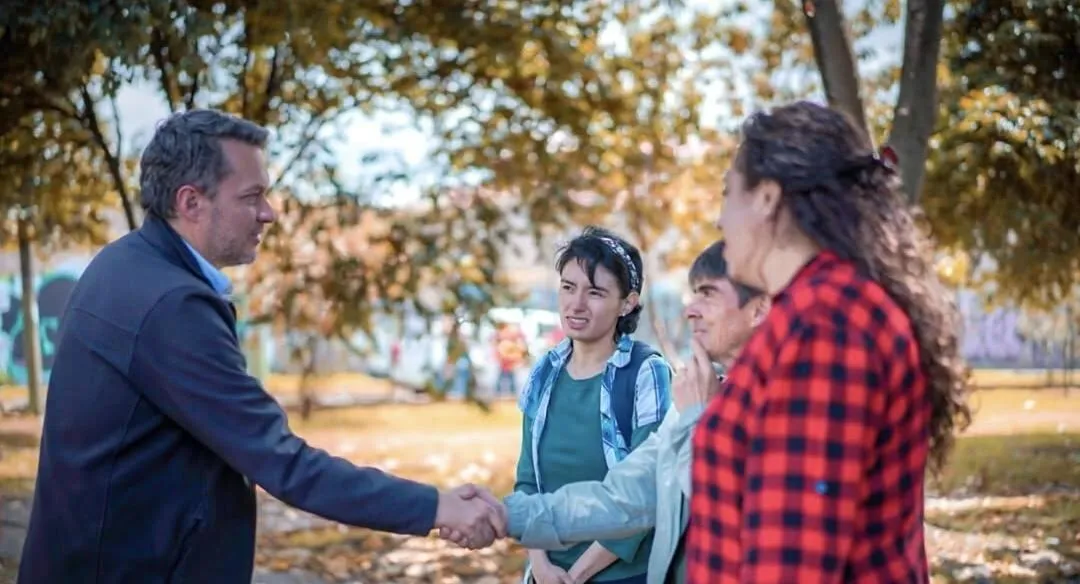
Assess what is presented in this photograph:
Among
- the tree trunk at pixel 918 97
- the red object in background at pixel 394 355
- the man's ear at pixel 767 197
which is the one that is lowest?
the red object in background at pixel 394 355

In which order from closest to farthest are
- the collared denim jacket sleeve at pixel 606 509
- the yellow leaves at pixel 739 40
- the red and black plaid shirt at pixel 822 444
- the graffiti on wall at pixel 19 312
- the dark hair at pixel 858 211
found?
the red and black plaid shirt at pixel 822 444 → the dark hair at pixel 858 211 → the collared denim jacket sleeve at pixel 606 509 → the yellow leaves at pixel 739 40 → the graffiti on wall at pixel 19 312

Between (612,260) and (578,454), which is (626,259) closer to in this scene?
(612,260)

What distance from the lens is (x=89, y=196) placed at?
11.4 meters

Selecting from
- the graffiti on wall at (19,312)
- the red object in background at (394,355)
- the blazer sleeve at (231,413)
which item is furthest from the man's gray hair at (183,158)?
the graffiti on wall at (19,312)

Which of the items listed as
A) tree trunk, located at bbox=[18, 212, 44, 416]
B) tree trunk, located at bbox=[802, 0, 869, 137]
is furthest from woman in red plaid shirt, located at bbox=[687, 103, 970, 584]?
tree trunk, located at bbox=[18, 212, 44, 416]

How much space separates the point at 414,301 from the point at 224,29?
2.51 m

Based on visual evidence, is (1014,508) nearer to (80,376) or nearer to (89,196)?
(89,196)

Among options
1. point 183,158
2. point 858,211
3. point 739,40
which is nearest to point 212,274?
point 183,158

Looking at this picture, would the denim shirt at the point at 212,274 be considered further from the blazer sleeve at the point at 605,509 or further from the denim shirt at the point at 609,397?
the denim shirt at the point at 609,397

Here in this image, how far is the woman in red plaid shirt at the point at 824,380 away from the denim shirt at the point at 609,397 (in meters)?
1.33

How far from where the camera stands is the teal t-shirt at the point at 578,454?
364 centimetres

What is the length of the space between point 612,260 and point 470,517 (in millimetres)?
1084

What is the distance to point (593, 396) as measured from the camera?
374cm

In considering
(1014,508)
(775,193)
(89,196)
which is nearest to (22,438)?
(89,196)
